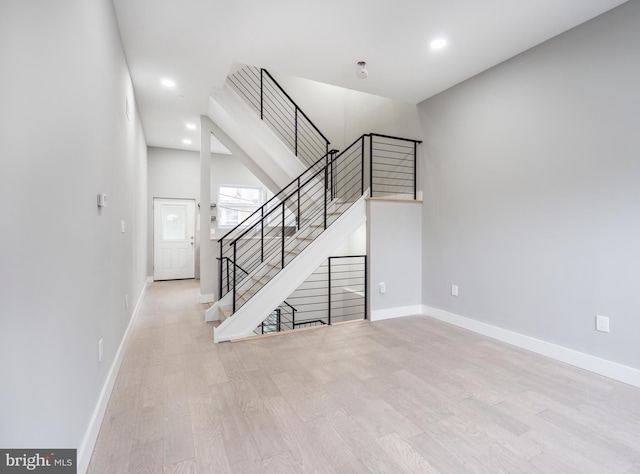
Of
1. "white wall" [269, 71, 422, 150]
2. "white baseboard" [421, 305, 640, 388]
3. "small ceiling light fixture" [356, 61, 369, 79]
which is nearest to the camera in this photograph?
"white baseboard" [421, 305, 640, 388]

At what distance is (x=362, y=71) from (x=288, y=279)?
250 cm

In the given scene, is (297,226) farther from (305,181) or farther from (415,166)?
(415,166)

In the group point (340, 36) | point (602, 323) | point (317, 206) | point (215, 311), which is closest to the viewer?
point (602, 323)

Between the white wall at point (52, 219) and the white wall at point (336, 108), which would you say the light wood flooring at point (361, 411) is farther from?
the white wall at point (336, 108)

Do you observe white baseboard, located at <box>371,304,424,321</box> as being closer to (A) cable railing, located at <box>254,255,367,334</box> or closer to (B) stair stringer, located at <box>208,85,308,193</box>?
(A) cable railing, located at <box>254,255,367,334</box>

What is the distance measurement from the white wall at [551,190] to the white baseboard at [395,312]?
0.47m

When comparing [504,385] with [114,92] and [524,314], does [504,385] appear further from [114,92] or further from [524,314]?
[114,92]

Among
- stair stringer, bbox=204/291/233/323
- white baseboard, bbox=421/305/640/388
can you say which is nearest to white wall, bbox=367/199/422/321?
white baseboard, bbox=421/305/640/388

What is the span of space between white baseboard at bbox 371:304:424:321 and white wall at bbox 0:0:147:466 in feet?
9.78

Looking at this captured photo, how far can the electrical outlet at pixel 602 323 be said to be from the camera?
260 cm

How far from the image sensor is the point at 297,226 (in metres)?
4.95

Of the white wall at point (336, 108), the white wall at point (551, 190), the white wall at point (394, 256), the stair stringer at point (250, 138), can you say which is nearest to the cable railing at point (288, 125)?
the white wall at point (336, 108)

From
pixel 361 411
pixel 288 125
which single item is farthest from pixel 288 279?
pixel 288 125

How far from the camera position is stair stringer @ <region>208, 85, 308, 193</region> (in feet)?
15.2
